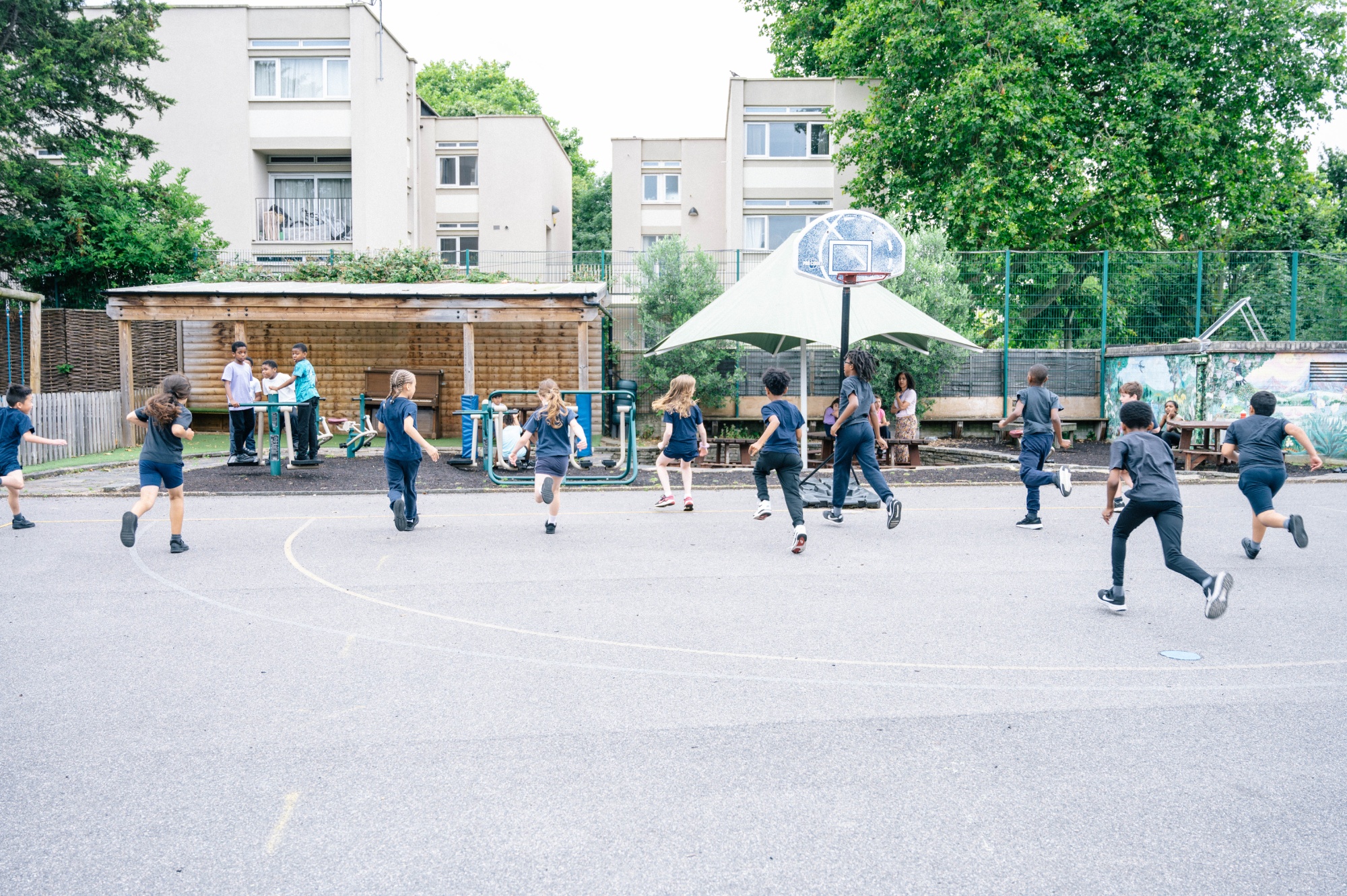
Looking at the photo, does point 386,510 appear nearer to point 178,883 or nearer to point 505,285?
point 178,883

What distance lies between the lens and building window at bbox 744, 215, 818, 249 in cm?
3300

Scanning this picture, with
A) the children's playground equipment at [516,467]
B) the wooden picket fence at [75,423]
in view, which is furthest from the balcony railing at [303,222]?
the children's playground equipment at [516,467]

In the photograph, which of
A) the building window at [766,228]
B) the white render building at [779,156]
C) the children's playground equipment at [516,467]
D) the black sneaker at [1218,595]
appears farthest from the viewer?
the building window at [766,228]

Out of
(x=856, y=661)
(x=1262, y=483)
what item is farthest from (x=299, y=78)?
(x=856, y=661)

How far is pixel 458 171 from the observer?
3559 cm

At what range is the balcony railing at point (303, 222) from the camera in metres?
29.1

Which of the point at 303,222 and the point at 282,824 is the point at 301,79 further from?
the point at 282,824

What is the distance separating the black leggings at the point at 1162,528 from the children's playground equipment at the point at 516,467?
24.9 ft

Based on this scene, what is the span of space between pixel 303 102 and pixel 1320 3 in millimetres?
26825

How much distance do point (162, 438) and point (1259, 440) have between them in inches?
384

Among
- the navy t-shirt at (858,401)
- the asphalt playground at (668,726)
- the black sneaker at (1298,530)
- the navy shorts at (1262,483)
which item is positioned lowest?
the asphalt playground at (668,726)

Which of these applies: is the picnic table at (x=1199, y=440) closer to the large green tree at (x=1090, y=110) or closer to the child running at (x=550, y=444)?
the large green tree at (x=1090, y=110)

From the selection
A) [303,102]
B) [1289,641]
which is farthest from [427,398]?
[1289,641]

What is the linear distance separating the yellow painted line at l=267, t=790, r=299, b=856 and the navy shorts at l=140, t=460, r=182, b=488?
624cm
